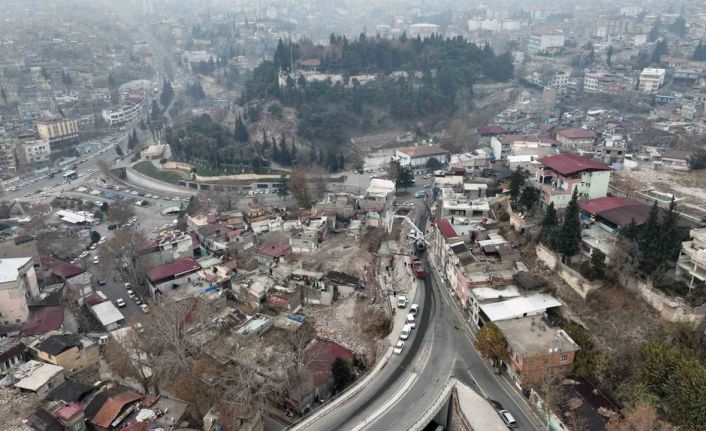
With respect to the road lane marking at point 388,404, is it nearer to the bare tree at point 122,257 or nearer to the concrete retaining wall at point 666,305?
the concrete retaining wall at point 666,305

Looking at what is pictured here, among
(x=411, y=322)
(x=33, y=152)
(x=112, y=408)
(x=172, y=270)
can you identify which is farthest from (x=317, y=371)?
(x=33, y=152)

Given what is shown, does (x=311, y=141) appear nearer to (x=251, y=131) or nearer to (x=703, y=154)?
(x=251, y=131)

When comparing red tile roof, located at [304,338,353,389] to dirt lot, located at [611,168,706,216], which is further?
dirt lot, located at [611,168,706,216]

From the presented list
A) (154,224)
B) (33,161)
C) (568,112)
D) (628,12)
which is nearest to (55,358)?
(154,224)

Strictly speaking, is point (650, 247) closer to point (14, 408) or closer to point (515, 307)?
point (515, 307)

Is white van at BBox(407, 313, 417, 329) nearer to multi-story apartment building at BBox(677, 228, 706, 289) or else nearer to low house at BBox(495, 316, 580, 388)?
low house at BBox(495, 316, 580, 388)

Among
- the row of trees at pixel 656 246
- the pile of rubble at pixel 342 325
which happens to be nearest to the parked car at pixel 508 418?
the pile of rubble at pixel 342 325

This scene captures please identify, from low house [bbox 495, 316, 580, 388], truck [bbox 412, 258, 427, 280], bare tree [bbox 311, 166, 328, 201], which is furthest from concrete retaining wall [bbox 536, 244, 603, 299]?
bare tree [bbox 311, 166, 328, 201]
